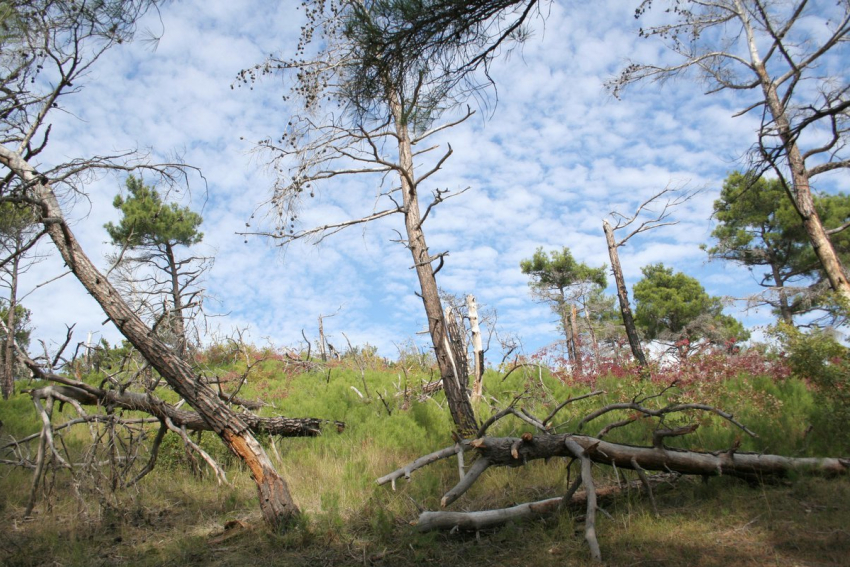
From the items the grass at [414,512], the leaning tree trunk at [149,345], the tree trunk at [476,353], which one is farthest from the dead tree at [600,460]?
the tree trunk at [476,353]

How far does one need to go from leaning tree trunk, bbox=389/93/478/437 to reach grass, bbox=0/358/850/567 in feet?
2.85

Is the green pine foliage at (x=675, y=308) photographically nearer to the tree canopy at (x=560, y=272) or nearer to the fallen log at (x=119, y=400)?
the tree canopy at (x=560, y=272)

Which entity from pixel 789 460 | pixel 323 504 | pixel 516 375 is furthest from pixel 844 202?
pixel 323 504

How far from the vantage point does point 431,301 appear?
29.3 feet

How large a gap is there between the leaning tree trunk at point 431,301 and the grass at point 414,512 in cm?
87

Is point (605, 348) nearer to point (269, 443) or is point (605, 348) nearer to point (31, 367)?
point (269, 443)

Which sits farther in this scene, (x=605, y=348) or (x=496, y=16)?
(x=605, y=348)

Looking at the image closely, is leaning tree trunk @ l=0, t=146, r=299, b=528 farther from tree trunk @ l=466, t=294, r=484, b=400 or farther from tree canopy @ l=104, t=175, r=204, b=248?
tree canopy @ l=104, t=175, r=204, b=248

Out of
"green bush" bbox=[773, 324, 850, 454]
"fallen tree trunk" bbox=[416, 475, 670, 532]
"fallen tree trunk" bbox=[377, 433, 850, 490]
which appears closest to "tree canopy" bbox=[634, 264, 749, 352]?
"green bush" bbox=[773, 324, 850, 454]

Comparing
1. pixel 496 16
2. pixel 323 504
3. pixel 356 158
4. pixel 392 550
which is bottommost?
pixel 392 550

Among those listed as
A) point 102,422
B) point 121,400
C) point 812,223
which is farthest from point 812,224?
point 102,422

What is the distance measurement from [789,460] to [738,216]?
63.3ft

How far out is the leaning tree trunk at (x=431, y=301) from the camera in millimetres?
8586

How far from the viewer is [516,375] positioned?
12.9m
